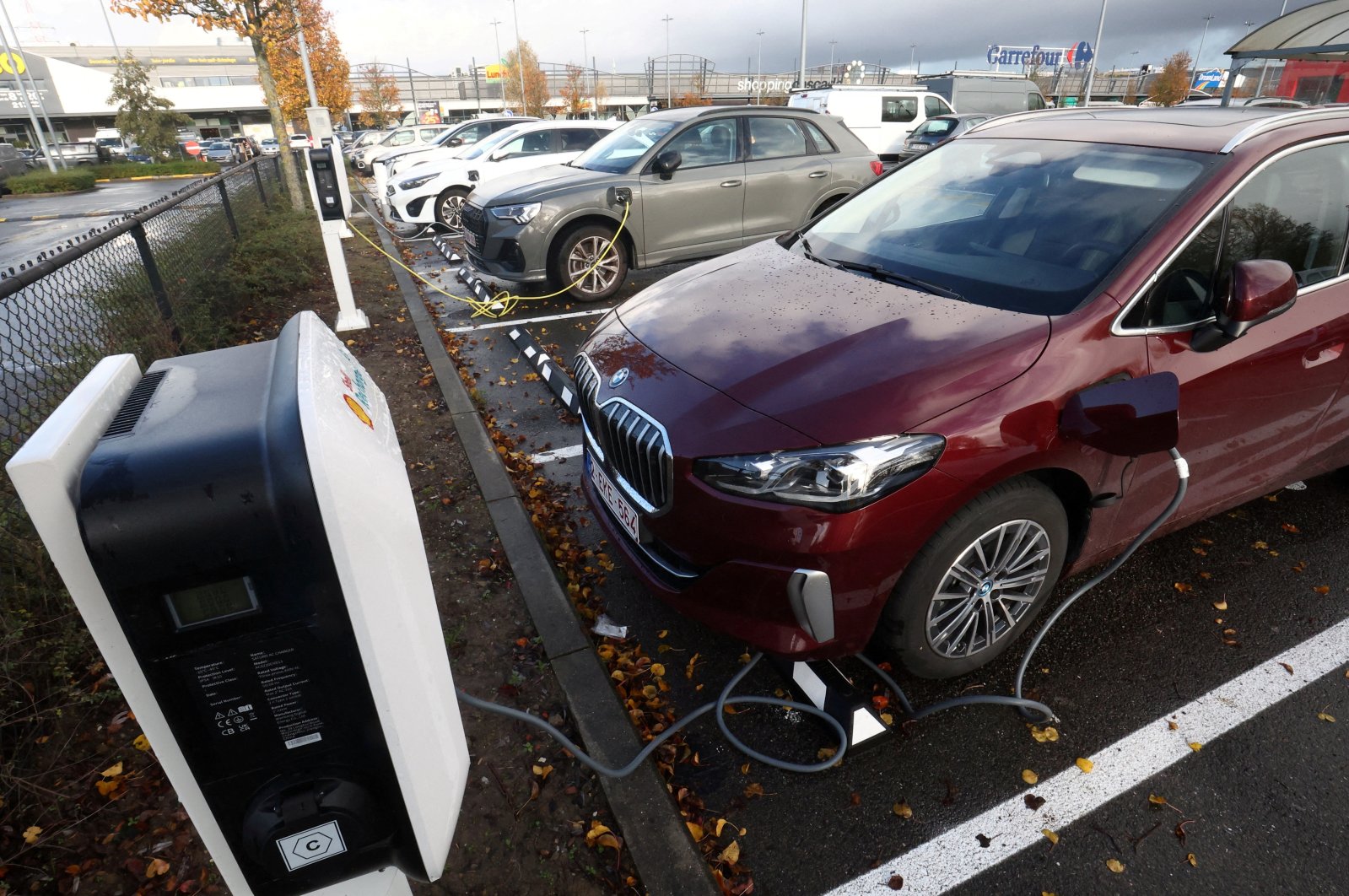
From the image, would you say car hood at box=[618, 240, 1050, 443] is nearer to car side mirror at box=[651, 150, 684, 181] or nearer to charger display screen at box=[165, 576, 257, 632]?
charger display screen at box=[165, 576, 257, 632]

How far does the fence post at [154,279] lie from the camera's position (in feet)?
15.9

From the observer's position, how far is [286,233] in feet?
29.9

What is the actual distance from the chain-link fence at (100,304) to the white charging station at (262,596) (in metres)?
2.37

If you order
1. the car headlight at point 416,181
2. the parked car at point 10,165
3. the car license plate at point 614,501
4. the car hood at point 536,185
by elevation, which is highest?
the car hood at point 536,185

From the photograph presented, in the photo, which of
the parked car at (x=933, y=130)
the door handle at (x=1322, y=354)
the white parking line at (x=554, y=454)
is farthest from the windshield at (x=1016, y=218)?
the parked car at (x=933, y=130)

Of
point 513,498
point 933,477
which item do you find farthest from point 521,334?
point 933,477

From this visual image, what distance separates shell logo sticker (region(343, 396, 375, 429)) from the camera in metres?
1.37

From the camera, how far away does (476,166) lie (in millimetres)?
11586

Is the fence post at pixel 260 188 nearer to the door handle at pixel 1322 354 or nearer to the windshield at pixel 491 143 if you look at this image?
the windshield at pixel 491 143

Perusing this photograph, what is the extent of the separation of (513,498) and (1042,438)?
260 cm

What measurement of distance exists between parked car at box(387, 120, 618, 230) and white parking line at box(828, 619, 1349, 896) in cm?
1099

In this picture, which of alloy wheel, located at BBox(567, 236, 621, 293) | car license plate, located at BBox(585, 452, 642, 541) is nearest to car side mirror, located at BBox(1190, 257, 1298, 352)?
car license plate, located at BBox(585, 452, 642, 541)

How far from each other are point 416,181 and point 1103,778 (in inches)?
481

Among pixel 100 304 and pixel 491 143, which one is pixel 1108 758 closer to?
pixel 100 304
